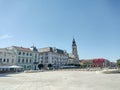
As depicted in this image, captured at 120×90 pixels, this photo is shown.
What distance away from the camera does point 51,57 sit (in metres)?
93.8

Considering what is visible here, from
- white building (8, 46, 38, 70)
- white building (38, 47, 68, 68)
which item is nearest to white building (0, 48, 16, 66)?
white building (8, 46, 38, 70)

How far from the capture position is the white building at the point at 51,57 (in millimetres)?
93000

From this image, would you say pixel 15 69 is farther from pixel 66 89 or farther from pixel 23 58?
pixel 66 89

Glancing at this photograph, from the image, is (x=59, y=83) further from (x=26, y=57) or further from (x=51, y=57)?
(x=51, y=57)

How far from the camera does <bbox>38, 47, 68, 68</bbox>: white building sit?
3661 inches

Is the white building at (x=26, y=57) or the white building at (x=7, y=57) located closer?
the white building at (x=7, y=57)

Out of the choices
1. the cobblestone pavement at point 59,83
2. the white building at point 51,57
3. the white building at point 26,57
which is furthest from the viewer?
the white building at point 51,57

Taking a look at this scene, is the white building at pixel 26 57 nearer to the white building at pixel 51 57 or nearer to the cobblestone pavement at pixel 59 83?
the white building at pixel 51 57

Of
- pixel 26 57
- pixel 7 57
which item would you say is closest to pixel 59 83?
pixel 7 57

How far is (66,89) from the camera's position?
1547cm

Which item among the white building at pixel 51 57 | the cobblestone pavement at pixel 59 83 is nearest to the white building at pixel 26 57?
the white building at pixel 51 57

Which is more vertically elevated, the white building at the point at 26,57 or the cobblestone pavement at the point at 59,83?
the white building at the point at 26,57

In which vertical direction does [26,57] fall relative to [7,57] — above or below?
above

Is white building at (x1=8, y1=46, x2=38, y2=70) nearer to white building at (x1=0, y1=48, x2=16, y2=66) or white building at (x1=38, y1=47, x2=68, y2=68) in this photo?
white building at (x1=0, y1=48, x2=16, y2=66)
